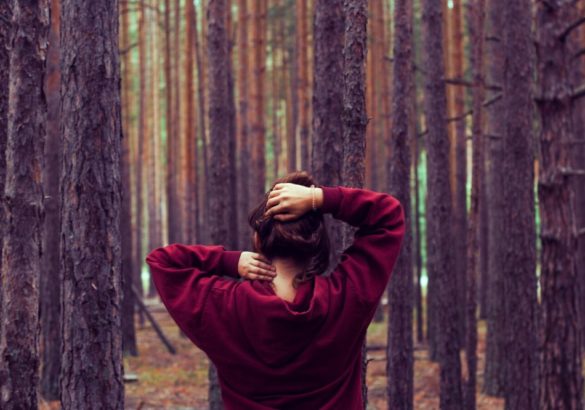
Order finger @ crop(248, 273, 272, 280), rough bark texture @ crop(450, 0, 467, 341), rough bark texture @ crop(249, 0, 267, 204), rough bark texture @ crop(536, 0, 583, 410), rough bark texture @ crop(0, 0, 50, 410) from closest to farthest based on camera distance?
finger @ crop(248, 273, 272, 280) → rough bark texture @ crop(0, 0, 50, 410) → rough bark texture @ crop(536, 0, 583, 410) → rough bark texture @ crop(450, 0, 467, 341) → rough bark texture @ crop(249, 0, 267, 204)

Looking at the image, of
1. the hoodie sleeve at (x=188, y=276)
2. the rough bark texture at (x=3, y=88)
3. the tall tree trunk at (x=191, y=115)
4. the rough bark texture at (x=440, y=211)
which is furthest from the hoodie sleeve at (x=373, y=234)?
the tall tree trunk at (x=191, y=115)

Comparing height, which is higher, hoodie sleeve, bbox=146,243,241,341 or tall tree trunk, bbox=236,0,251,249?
tall tree trunk, bbox=236,0,251,249

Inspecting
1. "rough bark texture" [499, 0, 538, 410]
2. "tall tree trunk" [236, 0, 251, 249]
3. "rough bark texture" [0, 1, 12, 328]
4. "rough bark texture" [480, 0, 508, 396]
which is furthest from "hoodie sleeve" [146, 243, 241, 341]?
"tall tree trunk" [236, 0, 251, 249]

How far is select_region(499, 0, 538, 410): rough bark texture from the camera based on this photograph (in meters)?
10.1

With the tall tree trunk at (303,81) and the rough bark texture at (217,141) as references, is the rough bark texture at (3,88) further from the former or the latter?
the tall tree trunk at (303,81)

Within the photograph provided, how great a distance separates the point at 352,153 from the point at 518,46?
5.50 m

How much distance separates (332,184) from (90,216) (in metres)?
3.00

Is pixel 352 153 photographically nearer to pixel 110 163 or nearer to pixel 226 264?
pixel 110 163

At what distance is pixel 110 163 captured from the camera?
18.6 feet

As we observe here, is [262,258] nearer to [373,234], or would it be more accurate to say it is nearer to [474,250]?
[373,234]

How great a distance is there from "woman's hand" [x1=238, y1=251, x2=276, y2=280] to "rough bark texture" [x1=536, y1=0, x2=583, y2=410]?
381 cm

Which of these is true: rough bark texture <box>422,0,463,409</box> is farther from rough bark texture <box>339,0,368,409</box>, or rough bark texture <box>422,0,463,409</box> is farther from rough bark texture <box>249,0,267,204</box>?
rough bark texture <box>249,0,267,204</box>

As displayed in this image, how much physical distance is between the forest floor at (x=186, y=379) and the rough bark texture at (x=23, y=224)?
431 centimetres

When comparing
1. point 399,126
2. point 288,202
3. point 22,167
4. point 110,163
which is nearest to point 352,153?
point 110,163
